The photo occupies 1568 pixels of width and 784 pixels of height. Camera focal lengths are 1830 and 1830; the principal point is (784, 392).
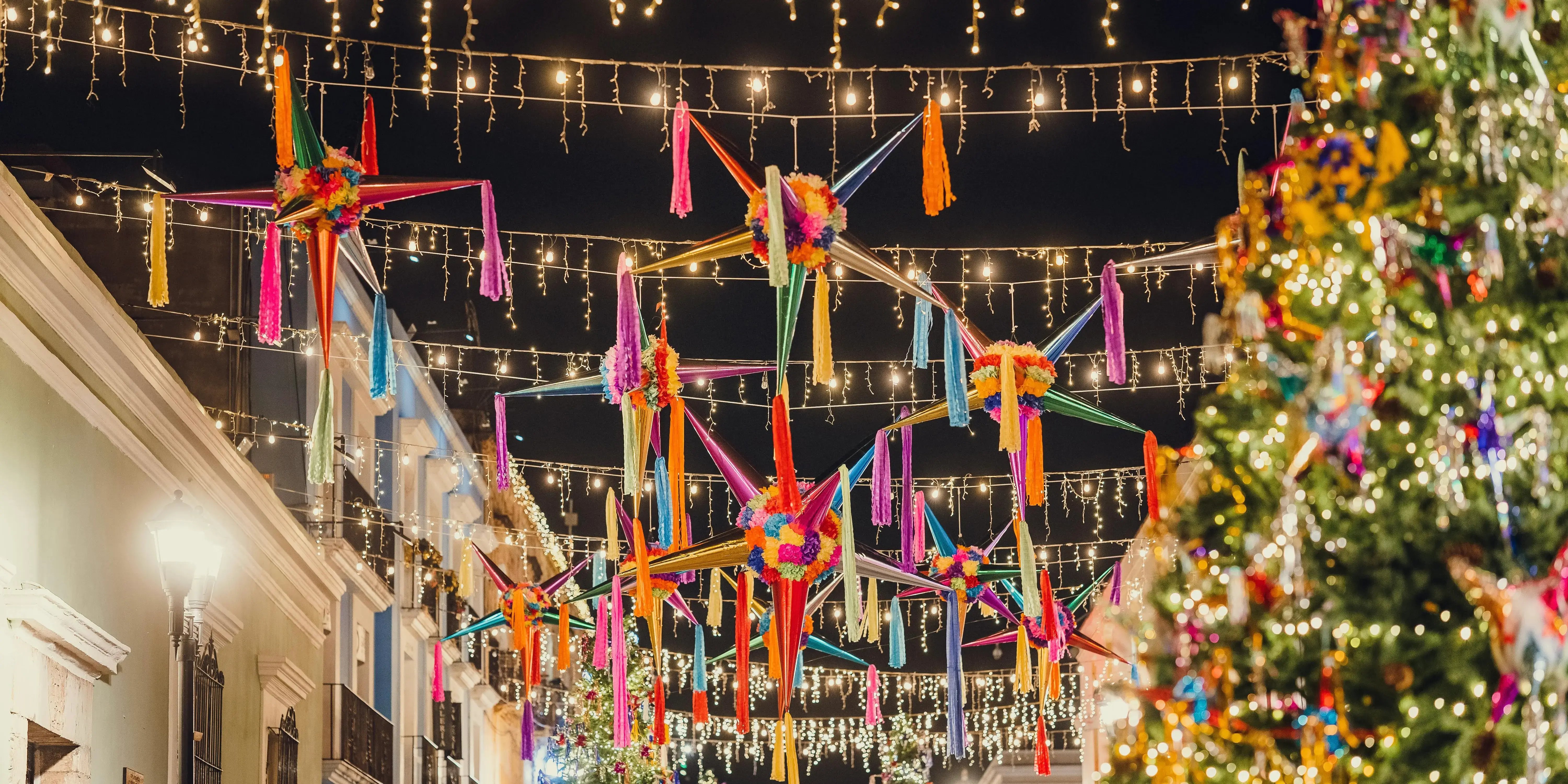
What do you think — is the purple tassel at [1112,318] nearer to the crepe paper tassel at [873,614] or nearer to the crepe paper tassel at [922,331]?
the crepe paper tassel at [922,331]

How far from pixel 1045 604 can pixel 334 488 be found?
26.4ft

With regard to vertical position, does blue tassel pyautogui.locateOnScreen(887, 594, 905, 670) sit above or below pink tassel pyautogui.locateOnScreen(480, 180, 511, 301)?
below

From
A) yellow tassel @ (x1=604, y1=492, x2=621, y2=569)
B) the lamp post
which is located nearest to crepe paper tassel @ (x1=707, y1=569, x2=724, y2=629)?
yellow tassel @ (x1=604, y1=492, x2=621, y2=569)

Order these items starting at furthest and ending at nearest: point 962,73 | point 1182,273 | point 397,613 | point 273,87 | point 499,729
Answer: point 499,729
point 397,613
point 1182,273
point 962,73
point 273,87

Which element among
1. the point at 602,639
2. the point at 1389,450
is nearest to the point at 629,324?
the point at 602,639

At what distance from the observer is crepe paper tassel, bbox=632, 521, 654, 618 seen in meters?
14.5

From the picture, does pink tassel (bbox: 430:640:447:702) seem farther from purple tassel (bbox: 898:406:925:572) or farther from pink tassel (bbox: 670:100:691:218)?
pink tassel (bbox: 670:100:691:218)

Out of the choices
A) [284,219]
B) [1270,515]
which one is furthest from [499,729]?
[1270,515]

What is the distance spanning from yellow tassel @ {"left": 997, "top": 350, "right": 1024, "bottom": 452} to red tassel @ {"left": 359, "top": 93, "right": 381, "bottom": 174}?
4618mm

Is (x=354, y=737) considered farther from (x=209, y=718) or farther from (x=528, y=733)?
(x=209, y=718)

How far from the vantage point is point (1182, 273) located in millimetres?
16047

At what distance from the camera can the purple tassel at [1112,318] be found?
42.3ft

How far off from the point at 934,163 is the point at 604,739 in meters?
21.3

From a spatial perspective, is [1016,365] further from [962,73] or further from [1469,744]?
[1469,744]
